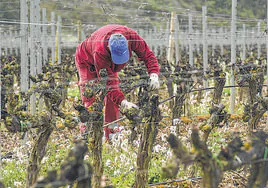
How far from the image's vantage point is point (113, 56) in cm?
536

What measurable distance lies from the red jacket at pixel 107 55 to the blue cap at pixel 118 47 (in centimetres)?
26

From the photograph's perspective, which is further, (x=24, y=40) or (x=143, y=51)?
(x=24, y=40)

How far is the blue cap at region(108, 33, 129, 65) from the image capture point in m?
5.23

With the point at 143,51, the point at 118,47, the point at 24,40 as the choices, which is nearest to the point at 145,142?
the point at 118,47

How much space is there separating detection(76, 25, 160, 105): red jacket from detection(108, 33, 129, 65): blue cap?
0.85 ft

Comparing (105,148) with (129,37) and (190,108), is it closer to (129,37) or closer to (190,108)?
(129,37)

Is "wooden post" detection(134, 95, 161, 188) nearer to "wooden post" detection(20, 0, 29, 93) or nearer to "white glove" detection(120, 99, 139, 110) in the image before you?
"white glove" detection(120, 99, 139, 110)

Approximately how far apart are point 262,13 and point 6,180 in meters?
20.2

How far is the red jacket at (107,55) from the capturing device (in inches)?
219

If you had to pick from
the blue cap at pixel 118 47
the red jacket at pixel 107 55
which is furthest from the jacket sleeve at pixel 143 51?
the blue cap at pixel 118 47

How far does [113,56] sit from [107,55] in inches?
11.3

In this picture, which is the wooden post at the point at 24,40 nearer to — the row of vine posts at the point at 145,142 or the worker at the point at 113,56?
the row of vine posts at the point at 145,142

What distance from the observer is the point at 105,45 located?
5.59 meters

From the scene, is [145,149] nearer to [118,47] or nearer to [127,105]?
[127,105]
